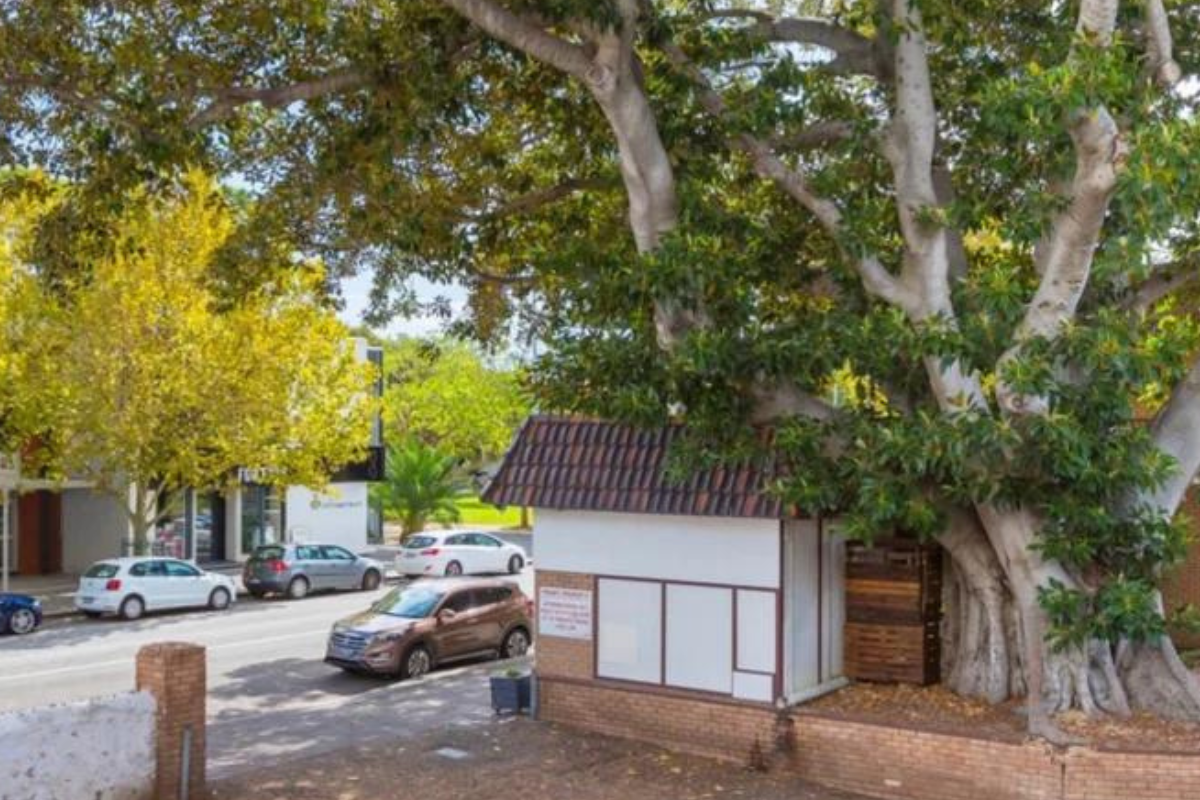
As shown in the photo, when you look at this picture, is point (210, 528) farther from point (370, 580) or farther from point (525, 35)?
point (525, 35)

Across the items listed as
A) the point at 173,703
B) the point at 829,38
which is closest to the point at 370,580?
the point at 173,703

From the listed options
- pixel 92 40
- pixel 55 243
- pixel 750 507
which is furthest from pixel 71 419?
pixel 750 507

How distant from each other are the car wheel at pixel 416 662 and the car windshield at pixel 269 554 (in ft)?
33.4

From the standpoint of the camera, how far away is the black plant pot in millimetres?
16875

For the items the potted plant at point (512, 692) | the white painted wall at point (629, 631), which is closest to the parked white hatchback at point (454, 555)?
the potted plant at point (512, 692)

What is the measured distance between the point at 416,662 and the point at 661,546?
729 cm

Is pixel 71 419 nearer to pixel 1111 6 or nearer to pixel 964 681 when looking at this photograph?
pixel 964 681

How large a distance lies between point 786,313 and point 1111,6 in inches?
235

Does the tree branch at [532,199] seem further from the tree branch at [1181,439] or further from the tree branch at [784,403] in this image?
the tree branch at [1181,439]

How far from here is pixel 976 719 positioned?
13.8 metres

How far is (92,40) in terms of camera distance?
1446cm

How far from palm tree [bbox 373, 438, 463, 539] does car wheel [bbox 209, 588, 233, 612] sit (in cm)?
1379

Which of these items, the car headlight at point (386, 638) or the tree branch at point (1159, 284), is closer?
the tree branch at point (1159, 284)

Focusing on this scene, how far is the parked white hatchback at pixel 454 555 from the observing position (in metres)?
34.8
